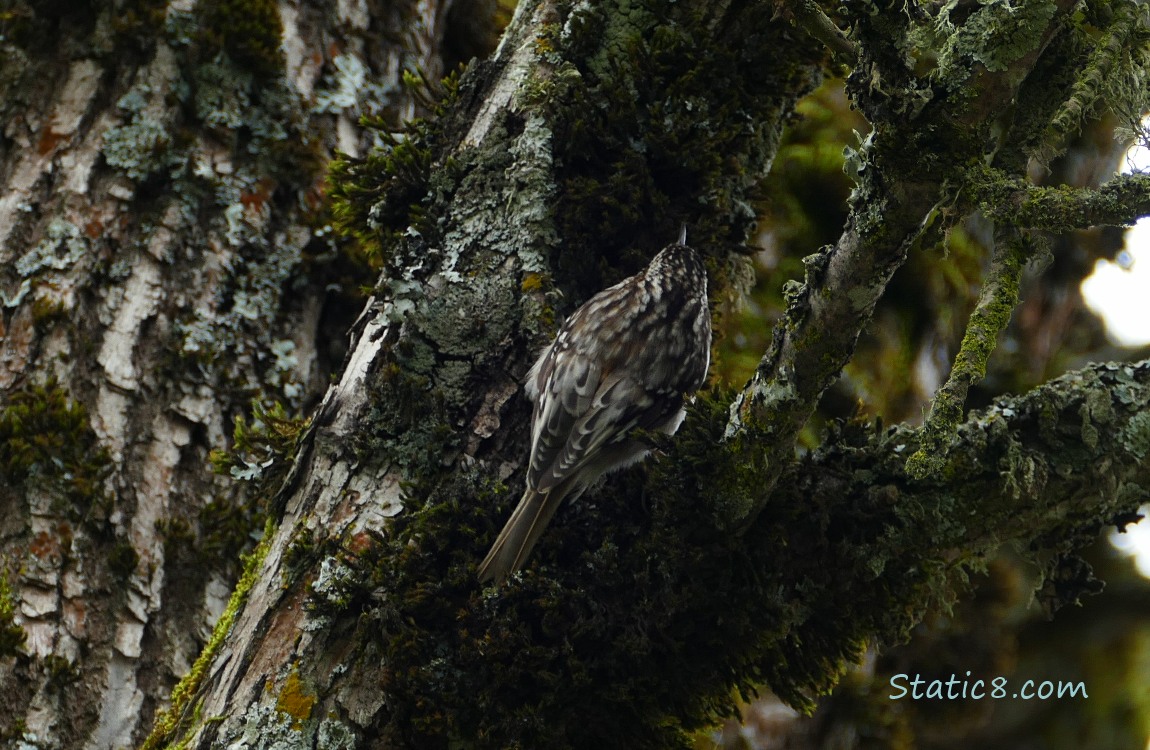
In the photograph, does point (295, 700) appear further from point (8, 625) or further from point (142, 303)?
point (142, 303)

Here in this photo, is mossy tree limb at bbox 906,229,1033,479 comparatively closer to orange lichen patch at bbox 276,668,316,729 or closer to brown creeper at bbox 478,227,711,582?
brown creeper at bbox 478,227,711,582

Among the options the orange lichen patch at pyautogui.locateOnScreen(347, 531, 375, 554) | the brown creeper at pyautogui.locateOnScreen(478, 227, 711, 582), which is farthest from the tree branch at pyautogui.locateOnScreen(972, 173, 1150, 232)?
the orange lichen patch at pyautogui.locateOnScreen(347, 531, 375, 554)

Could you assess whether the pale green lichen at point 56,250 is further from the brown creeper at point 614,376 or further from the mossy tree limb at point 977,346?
the mossy tree limb at point 977,346

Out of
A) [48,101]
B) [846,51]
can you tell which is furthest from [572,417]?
[48,101]

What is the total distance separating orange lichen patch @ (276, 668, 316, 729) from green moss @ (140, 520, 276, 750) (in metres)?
0.21

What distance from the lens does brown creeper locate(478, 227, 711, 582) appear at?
249 cm

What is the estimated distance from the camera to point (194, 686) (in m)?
2.24

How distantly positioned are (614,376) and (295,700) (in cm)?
139

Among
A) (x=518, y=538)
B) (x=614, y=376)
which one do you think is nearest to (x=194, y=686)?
(x=518, y=538)

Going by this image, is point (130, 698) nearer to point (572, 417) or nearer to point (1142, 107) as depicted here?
point (572, 417)

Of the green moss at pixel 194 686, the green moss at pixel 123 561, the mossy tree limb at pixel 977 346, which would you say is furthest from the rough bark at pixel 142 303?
the mossy tree limb at pixel 977 346

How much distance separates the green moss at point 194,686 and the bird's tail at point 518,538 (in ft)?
1.73

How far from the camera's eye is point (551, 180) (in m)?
2.67

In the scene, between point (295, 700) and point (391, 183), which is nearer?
point (295, 700)
